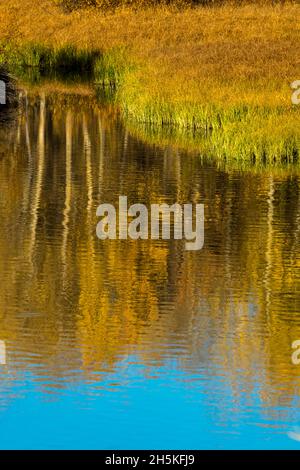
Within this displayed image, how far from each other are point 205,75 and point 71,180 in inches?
368

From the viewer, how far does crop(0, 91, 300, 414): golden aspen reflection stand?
35.4ft

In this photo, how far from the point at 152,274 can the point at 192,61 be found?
59.7 feet

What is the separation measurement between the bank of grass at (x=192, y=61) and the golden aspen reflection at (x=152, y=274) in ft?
4.92

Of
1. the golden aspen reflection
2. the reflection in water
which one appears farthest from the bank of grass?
the reflection in water

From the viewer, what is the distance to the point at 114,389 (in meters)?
9.93

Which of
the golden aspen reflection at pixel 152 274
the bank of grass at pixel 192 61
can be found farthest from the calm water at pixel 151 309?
the bank of grass at pixel 192 61

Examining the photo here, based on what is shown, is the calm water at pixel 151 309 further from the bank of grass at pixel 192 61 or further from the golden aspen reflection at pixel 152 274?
the bank of grass at pixel 192 61

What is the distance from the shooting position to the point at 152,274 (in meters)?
13.6

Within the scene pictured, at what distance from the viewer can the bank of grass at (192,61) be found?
22891mm

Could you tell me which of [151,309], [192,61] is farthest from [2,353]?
[192,61]

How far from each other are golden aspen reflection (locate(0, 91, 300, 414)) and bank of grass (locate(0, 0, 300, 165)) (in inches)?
59.1
